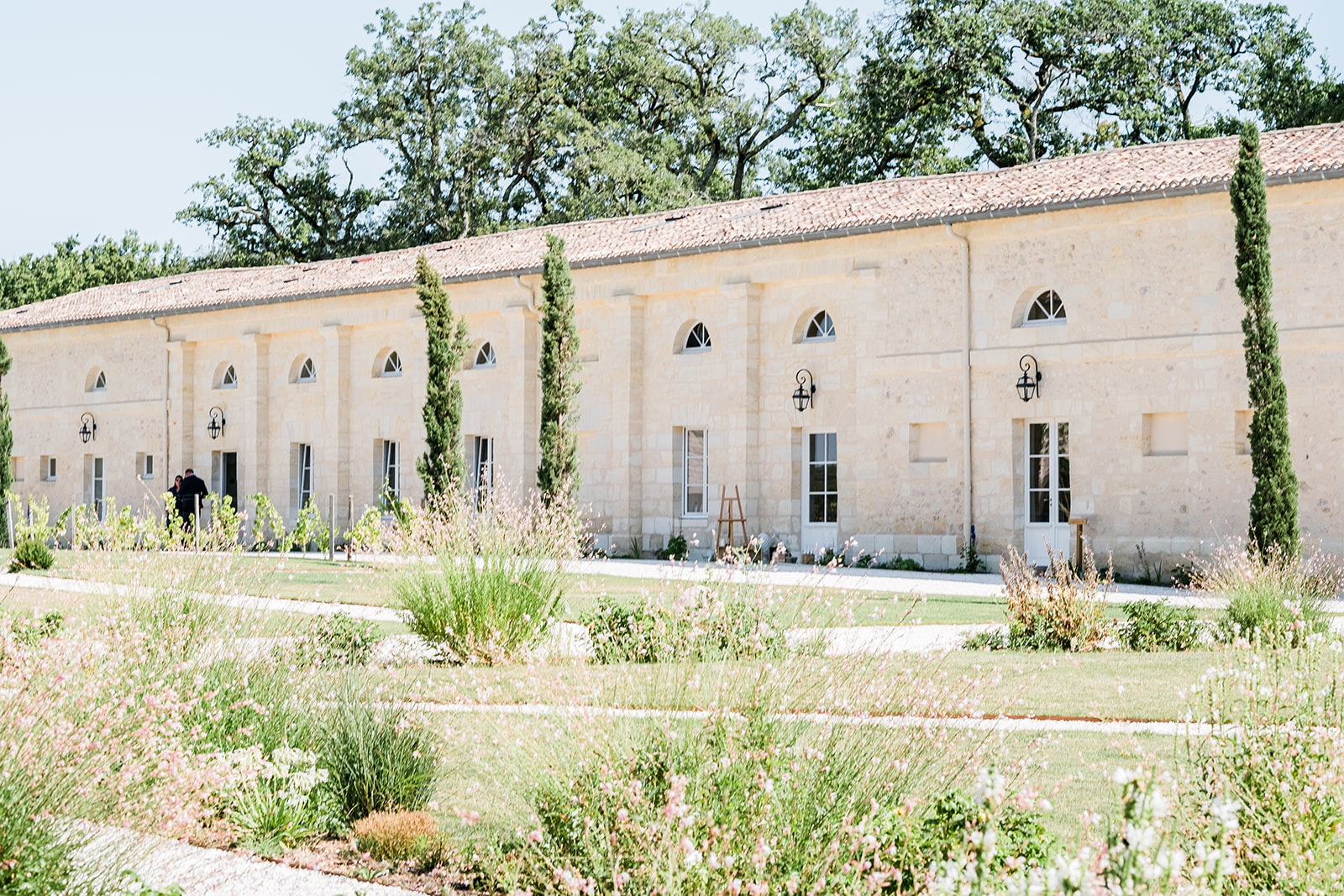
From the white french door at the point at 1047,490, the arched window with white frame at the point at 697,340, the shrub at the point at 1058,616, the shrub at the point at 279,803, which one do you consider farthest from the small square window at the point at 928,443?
the shrub at the point at 279,803

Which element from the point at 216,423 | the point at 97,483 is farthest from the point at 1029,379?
the point at 97,483

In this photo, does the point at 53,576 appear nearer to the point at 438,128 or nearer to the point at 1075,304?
the point at 1075,304

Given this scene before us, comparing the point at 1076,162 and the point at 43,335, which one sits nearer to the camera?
the point at 1076,162

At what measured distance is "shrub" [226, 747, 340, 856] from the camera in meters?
5.48

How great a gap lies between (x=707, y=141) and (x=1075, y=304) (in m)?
22.0

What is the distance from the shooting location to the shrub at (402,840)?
5.29 metres

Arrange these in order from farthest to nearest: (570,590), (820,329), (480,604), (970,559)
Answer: (820,329) < (970,559) < (570,590) < (480,604)

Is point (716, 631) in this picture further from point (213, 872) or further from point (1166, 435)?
point (1166, 435)

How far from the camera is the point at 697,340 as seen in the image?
2416 centimetres

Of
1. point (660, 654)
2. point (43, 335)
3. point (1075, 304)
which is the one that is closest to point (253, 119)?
point (43, 335)

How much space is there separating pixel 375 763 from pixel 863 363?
16.7 meters

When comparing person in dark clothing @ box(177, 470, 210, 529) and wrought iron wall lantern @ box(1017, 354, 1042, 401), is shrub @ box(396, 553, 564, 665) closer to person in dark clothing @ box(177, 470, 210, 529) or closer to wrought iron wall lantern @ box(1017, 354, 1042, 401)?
wrought iron wall lantern @ box(1017, 354, 1042, 401)

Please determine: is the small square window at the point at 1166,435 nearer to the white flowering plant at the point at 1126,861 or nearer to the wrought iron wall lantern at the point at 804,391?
the wrought iron wall lantern at the point at 804,391

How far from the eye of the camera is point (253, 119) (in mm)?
41562
